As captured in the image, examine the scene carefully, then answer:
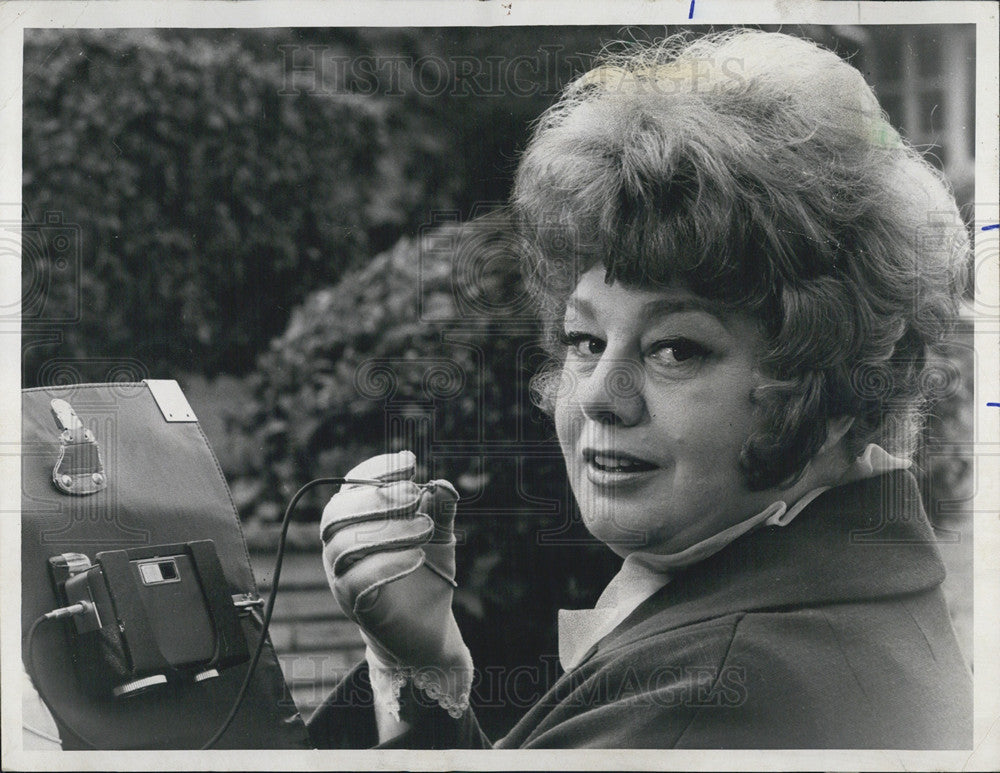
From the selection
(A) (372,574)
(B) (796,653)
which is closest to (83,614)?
(A) (372,574)

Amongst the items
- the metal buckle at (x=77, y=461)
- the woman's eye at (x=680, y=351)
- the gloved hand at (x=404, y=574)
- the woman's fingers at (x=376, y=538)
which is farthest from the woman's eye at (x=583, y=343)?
the metal buckle at (x=77, y=461)

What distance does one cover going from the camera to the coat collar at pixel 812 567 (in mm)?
2832

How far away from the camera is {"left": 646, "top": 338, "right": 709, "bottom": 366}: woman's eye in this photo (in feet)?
9.27

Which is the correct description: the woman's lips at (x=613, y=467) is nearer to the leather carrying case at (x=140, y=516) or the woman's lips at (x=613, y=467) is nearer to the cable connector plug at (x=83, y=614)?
the leather carrying case at (x=140, y=516)

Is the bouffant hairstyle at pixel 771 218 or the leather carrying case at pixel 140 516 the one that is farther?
the leather carrying case at pixel 140 516

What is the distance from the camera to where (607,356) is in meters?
2.89

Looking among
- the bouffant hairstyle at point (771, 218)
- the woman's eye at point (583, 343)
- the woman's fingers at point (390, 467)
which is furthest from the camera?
the woman's fingers at point (390, 467)

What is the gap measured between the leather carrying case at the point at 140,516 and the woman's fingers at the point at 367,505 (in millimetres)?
283

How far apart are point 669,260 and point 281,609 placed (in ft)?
4.98

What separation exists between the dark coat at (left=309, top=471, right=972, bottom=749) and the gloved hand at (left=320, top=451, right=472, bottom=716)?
0.99ft

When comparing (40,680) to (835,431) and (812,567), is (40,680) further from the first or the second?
(835,431)

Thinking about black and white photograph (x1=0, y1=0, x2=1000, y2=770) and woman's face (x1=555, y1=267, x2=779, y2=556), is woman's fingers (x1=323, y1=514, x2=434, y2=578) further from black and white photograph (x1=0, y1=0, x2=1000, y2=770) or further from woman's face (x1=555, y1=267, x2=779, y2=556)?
woman's face (x1=555, y1=267, x2=779, y2=556)

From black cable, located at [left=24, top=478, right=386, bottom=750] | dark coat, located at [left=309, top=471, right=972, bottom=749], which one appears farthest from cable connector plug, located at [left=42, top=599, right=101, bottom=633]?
dark coat, located at [left=309, top=471, right=972, bottom=749]

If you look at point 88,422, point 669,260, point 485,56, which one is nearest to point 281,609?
point 88,422
